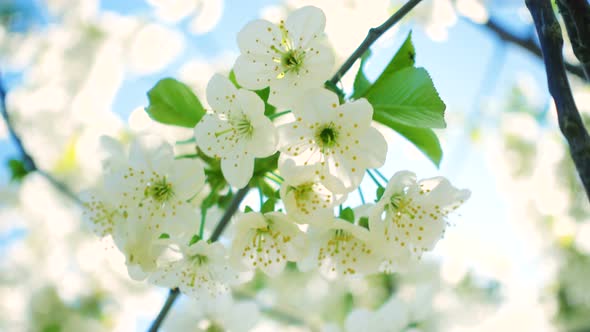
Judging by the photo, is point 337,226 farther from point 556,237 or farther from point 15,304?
point 15,304

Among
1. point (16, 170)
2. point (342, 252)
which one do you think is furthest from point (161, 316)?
point (16, 170)

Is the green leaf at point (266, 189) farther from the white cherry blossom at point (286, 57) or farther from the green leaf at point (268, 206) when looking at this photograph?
the white cherry blossom at point (286, 57)

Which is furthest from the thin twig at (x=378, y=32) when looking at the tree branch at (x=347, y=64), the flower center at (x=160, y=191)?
the flower center at (x=160, y=191)

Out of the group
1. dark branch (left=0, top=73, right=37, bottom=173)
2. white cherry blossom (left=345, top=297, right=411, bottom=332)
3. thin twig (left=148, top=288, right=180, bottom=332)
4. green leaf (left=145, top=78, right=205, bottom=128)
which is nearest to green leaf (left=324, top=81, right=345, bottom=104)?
green leaf (left=145, top=78, right=205, bottom=128)

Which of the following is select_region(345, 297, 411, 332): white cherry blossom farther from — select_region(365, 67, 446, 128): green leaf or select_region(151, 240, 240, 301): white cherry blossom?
select_region(365, 67, 446, 128): green leaf

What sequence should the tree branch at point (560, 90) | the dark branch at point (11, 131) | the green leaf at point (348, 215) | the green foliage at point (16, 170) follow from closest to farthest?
the tree branch at point (560, 90) → the green leaf at point (348, 215) → the dark branch at point (11, 131) → the green foliage at point (16, 170)
